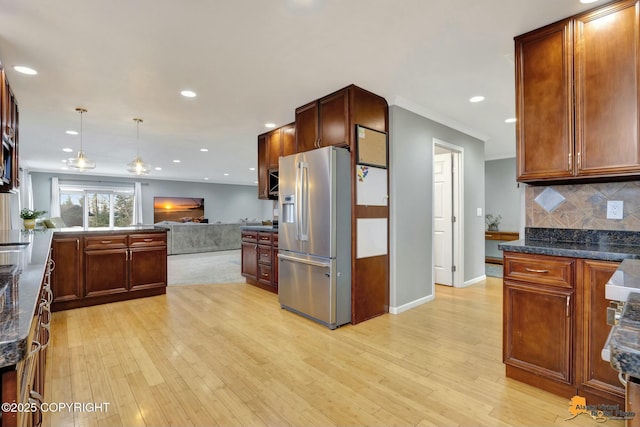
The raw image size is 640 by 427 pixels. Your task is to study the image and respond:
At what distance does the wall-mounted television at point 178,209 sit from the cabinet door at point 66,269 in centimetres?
797

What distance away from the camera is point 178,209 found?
1173 centimetres

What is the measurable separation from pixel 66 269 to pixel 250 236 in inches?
87.1

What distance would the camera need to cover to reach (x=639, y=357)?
1.78 ft

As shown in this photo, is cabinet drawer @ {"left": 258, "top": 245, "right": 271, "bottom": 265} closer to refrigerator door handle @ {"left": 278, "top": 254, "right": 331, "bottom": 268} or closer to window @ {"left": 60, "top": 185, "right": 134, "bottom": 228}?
refrigerator door handle @ {"left": 278, "top": 254, "right": 331, "bottom": 268}

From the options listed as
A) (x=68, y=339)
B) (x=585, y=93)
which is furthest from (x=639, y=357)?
(x=68, y=339)

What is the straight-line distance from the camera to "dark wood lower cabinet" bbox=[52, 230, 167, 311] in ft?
11.9

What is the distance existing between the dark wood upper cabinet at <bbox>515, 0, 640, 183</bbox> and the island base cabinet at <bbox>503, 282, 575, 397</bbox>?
0.79 meters

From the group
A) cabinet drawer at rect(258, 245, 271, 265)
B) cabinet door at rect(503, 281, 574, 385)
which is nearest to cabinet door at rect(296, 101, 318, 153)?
cabinet drawer at rect(258, 245, 271, 265)

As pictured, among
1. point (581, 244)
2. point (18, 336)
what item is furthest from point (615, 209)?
point (18, 336)

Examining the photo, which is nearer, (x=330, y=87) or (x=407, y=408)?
(x=407, y=408)

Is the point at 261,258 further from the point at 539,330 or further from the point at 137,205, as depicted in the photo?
the point at 137,205

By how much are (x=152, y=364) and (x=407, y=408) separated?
1809 millimetres

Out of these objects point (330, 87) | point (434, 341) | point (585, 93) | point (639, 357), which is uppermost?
point (330, 87)

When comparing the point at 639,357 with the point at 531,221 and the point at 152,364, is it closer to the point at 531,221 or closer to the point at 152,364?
the point at 531,221
